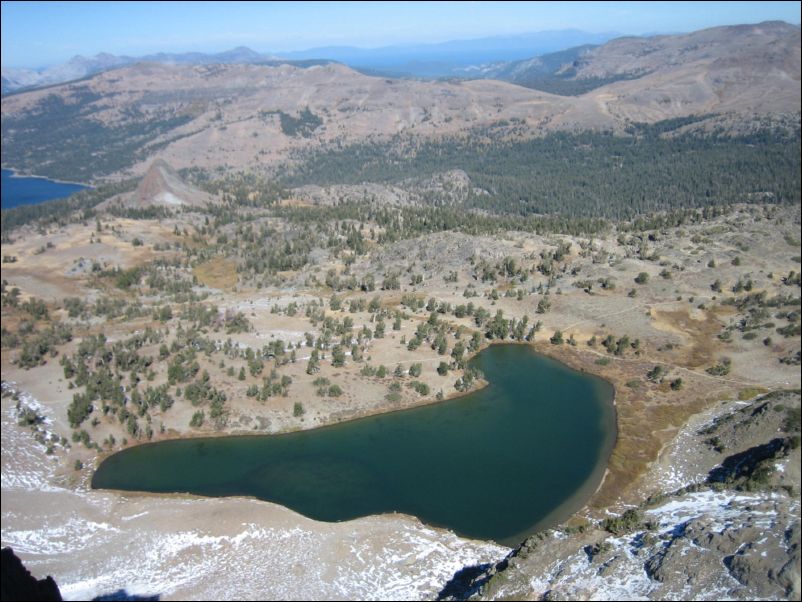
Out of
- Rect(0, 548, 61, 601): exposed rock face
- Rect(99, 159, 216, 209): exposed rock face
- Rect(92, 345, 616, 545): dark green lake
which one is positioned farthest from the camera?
Rect(99, 159, 216, 209): exposed rock face

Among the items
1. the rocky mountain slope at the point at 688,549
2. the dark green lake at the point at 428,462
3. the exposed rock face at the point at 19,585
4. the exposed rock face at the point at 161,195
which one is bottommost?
the dark green lake at the point at 428,462

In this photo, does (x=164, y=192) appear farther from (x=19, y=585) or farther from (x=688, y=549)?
(x=688, y=549)

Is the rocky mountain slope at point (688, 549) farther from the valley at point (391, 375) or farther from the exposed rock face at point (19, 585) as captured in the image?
the exposed rock face at point (19, 585)

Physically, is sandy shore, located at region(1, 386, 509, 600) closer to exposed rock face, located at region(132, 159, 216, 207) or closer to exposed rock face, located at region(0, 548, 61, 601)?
exposed rock face, located at region(0, 548, 61, 601)

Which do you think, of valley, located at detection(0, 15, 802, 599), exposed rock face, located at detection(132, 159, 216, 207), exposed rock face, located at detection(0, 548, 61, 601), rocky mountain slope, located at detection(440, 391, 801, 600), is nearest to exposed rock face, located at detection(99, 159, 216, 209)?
exposed rock face, located at detection(132, 159, 216, 207)

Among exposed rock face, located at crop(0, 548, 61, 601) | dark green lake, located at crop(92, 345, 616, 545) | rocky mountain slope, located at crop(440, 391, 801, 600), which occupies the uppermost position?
exposed rock face, located at crop(0, 548, 61, 601)

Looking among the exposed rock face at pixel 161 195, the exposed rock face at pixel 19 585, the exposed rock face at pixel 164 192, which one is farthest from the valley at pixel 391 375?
the exposed rock face at pixel 164 192

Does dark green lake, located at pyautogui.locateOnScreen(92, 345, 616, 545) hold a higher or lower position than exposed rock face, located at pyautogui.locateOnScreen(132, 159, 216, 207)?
lower
